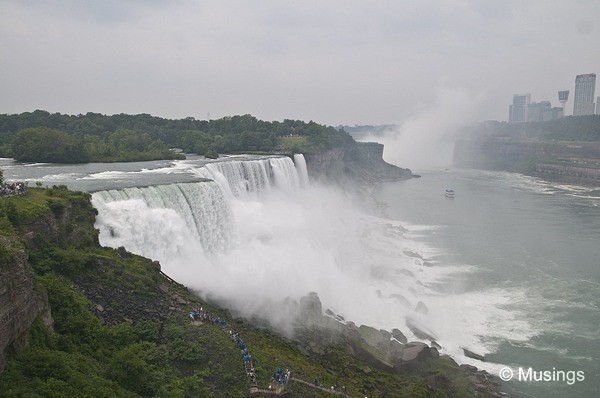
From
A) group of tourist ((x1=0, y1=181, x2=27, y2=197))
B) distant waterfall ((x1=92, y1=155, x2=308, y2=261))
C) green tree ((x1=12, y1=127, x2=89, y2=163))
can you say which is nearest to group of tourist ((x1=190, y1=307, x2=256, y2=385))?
distant waterfall ((x1=92, y1=155, x2=308, y2=261))

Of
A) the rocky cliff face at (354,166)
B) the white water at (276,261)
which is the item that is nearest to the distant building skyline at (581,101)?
the rocky cliff face at (354,166)

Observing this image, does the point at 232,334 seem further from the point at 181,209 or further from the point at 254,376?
the point at 181,209

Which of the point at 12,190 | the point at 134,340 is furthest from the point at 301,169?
the point at 134,340

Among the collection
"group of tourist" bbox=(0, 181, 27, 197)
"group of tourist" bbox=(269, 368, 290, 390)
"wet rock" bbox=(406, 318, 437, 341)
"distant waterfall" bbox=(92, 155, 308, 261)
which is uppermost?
"group of tourist" bbox=(0, 181, 27, 197)

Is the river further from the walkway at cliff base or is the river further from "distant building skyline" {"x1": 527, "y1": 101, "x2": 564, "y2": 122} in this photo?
"distant building skyline" {"x1": 527, "y1": 101, "x2": 564, "y2": 122}

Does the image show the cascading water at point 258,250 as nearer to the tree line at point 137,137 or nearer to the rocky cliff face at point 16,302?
the rocky cliff face at point 16,302

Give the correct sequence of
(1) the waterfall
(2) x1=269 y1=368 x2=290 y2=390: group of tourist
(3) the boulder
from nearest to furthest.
Answer: 1. (2) x1=269 y1=368 x2=290 y2=390: group of tourist
2. (3) the boulder
3. (1) the waterfall

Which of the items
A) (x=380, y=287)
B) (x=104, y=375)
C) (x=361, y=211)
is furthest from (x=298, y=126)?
(x=104, y=375)
